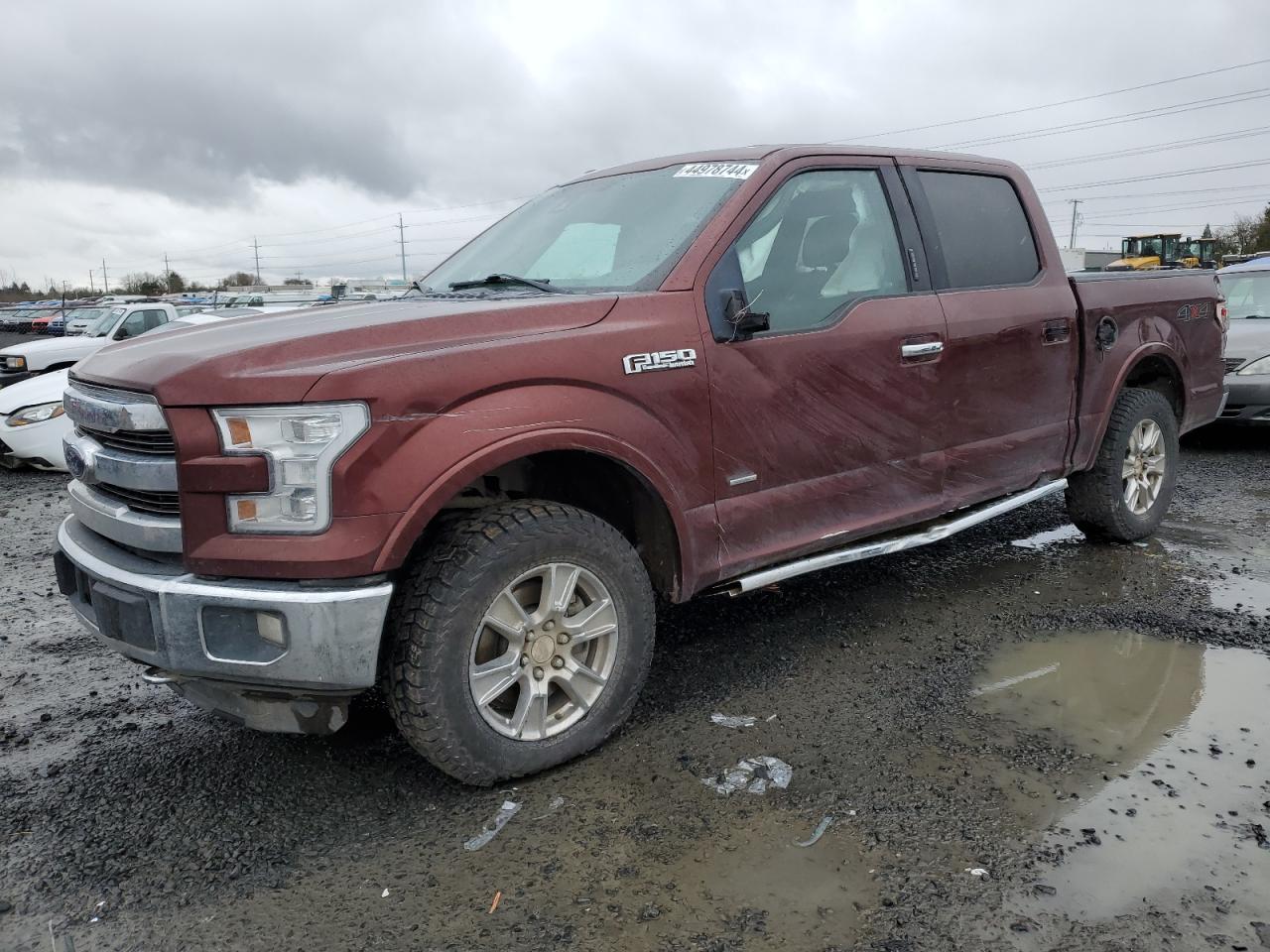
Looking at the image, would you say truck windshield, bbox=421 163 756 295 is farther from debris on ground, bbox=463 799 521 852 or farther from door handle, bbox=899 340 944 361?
debris on ground, bbox=463 799 521 852

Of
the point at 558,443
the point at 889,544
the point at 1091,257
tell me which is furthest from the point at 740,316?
the point at 1091,257

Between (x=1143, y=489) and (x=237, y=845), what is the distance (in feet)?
16.0

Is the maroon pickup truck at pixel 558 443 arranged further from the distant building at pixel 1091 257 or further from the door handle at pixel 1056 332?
the distant building at pixel 1091 257

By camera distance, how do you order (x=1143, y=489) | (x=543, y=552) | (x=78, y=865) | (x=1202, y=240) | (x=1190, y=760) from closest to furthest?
1. (x=78, y=865)
2. (x=543, y=552)
3. (x=1190, y=760)
4. (x=1143, y=489)
5. (x=1202, y=240)

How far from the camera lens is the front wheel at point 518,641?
8.76 feet

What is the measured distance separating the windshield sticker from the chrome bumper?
6.55 ft

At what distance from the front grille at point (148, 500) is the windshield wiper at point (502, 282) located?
1.44 metres

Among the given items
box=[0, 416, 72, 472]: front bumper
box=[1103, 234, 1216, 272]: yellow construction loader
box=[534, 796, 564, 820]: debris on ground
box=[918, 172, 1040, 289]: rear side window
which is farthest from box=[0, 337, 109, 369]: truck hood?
box=[1103, 234, 1216, 272]: yellow construction loader

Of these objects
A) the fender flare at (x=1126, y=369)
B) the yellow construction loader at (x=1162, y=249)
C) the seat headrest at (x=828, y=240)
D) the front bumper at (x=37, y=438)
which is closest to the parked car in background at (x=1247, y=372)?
the fender flare at (x=1126, y=369)

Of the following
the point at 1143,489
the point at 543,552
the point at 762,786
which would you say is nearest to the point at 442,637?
the point at 543,552

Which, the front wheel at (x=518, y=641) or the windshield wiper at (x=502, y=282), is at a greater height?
the windshield wiper at (x=502, y=282)

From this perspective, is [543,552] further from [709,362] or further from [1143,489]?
[1143,489]

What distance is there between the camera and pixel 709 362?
3182 millimetres

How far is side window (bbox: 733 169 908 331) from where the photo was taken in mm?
3465
